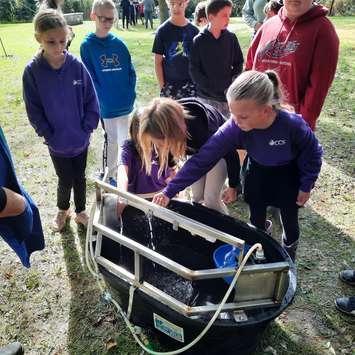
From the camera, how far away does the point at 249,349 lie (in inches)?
75.7

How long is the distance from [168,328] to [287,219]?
1036mm

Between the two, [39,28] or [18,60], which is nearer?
[39,28]

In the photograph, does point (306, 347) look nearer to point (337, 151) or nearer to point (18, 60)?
point (337, 151)

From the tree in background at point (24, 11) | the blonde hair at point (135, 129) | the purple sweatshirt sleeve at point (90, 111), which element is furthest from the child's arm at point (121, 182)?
the tree in background at point (24, 11)

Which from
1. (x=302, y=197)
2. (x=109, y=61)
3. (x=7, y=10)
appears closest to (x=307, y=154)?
(x=302, y=197)

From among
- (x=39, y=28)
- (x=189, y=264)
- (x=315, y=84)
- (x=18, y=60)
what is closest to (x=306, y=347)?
(x=189, y=264)

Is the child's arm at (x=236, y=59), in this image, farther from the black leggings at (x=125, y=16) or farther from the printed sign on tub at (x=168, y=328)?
the black leggings at (x=125, y=16)

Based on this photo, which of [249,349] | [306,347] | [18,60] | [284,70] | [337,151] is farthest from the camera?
[18,60]

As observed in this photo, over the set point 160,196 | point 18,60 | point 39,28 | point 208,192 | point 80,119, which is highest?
point 39,28

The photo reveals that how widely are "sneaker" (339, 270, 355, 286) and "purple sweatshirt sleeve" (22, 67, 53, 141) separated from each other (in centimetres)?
223

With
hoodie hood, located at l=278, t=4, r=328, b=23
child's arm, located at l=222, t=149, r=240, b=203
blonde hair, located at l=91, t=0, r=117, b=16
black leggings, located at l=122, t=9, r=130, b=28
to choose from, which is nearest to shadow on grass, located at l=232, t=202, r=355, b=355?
child's arm, located at l=222, t=149, r=240, b=203

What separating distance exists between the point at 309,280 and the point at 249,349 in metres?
0.85

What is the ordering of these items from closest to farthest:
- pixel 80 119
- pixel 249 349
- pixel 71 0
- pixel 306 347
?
pixel 249 349 < pixel 306 347 < pixel 80 119 < pixel 71 0

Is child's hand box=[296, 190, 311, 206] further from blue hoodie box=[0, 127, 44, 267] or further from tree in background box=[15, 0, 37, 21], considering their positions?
tree in background box=[15, 0, 37, 21]
